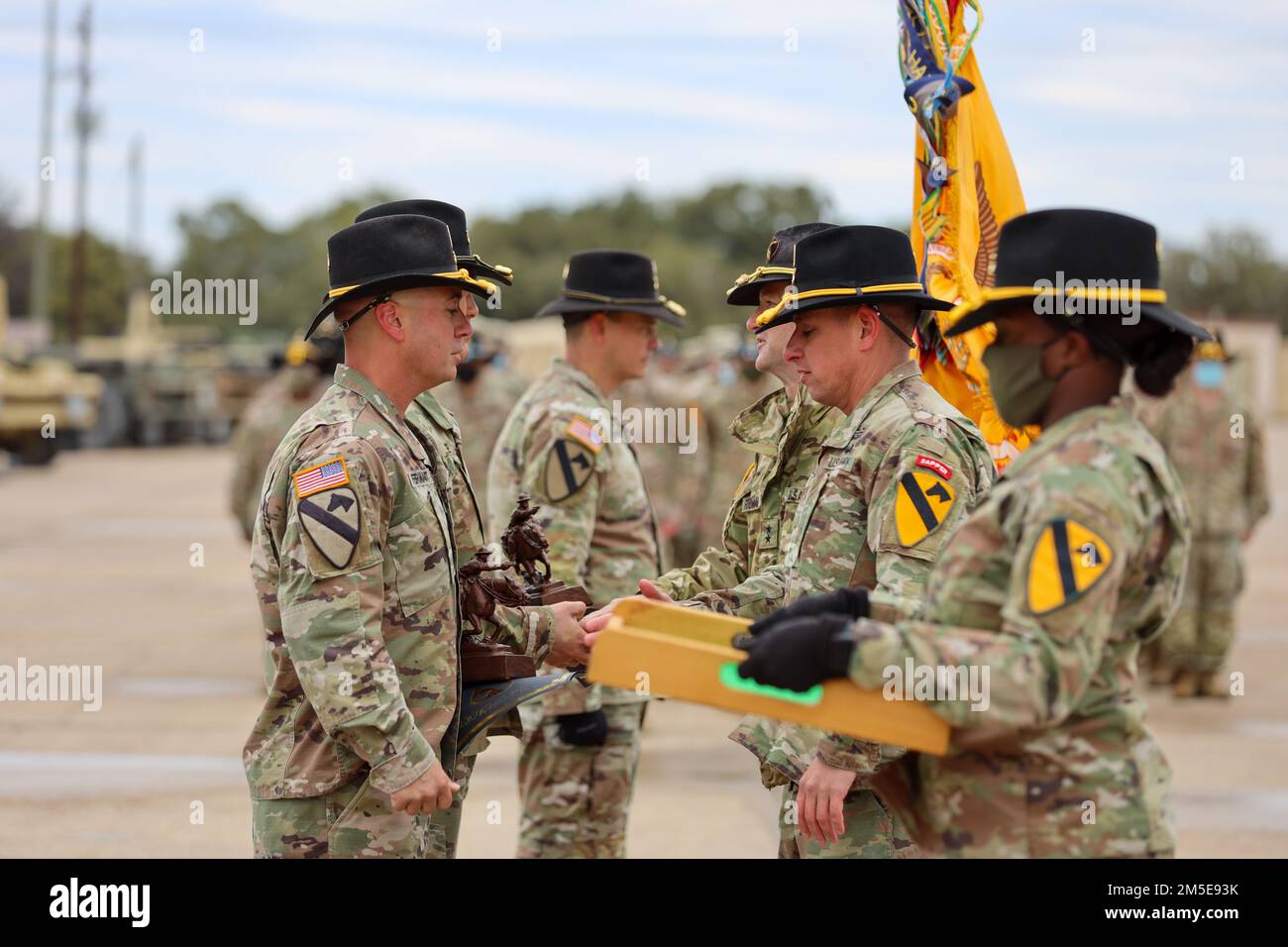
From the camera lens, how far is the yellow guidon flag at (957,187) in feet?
16.1

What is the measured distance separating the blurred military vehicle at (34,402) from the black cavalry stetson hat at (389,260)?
80.9 feet

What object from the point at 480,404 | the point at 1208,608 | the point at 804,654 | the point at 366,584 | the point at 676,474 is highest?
the point at 804,654

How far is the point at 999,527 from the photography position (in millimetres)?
2750

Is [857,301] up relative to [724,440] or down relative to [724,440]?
up

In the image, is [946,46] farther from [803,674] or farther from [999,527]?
[803,674]

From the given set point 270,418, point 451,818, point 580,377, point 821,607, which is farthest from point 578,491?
point 270,418

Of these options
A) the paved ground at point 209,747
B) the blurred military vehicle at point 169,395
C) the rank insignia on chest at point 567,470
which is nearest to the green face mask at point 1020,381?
the rank insignia on chest at point 567,470

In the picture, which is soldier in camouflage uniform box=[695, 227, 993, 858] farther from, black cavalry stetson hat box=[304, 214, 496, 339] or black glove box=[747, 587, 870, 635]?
black cavalry stetson hat box=[304, 214, 496, 339]

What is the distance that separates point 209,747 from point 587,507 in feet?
13.6

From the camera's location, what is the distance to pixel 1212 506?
401 inches

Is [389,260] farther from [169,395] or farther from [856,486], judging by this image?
[169,395]

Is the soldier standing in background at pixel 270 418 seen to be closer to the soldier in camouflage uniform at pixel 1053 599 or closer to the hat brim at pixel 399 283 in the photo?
the hat brim at pixel 399 283

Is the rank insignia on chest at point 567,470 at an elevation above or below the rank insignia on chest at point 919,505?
below

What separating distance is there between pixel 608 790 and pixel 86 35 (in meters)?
47.9
